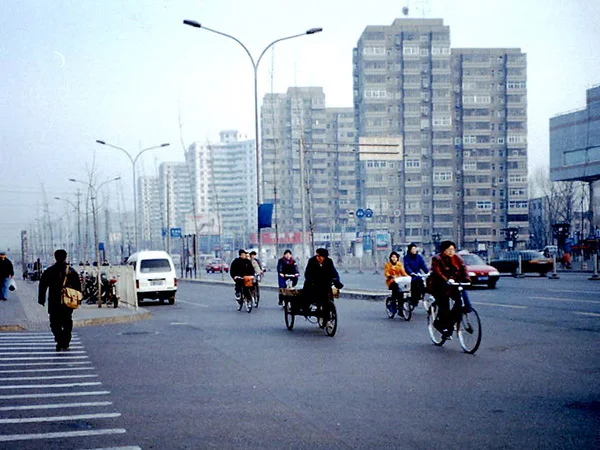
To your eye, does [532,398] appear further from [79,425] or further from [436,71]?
[436,71]

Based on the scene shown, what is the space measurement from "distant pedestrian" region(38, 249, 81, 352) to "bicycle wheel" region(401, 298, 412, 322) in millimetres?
7878

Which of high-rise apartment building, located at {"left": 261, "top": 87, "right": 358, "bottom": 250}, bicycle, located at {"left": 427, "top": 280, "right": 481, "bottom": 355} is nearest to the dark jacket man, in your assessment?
bicycle, located at {"left": 427, "top": 280, "right": 481, "bottom": 355}

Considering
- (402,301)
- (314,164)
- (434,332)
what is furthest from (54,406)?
(314,164)

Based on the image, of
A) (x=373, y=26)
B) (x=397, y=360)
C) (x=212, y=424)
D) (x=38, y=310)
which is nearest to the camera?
(x=212, y=424)

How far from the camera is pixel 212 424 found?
657 cm

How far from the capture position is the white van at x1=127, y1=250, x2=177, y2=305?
26.4 metres

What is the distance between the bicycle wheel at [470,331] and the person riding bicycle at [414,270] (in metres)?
5.48

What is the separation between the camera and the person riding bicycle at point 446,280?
1138 centimetres

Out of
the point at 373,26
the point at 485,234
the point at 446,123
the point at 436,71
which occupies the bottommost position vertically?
the point at 485,234

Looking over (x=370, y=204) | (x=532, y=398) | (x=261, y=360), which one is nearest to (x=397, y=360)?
(x=261, y=360)

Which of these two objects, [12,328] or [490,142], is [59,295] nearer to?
[12,328]

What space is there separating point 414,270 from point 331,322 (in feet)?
12.2

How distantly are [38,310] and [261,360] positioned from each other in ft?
46.9

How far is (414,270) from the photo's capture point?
17.0 metres
